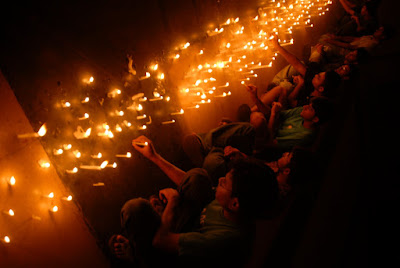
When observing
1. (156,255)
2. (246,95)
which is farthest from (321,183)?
(246,95)

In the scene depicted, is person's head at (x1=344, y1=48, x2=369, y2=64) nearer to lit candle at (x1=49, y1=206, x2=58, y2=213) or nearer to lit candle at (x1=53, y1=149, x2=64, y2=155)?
lit candle at (x1=53, y1=149, x2=64, y2=155)

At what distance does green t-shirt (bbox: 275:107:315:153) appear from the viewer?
3324 millimetres

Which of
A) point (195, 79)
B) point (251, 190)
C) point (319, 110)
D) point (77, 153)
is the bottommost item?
point (251, 190)

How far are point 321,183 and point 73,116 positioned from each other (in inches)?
105

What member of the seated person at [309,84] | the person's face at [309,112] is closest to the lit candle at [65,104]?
the person's face at [309,112]

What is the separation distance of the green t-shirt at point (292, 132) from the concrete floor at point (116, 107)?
361 mm

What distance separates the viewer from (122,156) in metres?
2.43

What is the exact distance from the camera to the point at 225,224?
1.87 meters

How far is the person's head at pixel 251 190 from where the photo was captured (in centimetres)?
175

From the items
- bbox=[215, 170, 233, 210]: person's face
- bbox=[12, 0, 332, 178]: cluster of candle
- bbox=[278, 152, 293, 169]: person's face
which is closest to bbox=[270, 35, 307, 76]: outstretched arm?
bbox=[12, 0, 332, 178]: cluster of candle

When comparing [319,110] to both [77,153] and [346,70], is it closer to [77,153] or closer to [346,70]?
[346,70]

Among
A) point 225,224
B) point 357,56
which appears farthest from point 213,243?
point 357,56

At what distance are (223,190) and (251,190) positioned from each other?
0.80ft

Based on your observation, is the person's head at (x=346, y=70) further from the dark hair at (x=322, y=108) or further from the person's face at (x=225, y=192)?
the person's face at (x=225, y=192)
